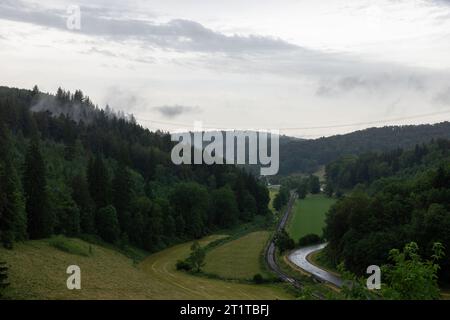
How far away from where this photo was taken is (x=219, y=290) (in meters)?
53.5

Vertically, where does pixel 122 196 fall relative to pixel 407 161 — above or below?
below

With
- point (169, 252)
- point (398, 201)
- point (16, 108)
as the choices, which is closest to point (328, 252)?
point (398, 201)

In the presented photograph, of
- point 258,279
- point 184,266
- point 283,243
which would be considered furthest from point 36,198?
point 283,243

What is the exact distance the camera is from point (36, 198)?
65.8 meters

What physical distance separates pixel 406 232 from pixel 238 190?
7841cm

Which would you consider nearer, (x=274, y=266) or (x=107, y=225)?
(x=274, y=266)

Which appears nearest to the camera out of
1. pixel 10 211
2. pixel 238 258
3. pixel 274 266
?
pixel 10 211

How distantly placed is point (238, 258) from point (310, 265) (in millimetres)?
10921

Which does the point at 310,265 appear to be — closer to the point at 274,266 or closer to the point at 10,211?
the point at 274,266

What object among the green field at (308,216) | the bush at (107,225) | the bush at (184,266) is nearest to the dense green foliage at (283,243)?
the green field at (308,216)

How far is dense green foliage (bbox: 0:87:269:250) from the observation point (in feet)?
216

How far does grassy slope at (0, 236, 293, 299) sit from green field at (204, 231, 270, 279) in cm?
509

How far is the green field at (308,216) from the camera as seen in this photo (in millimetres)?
112812
